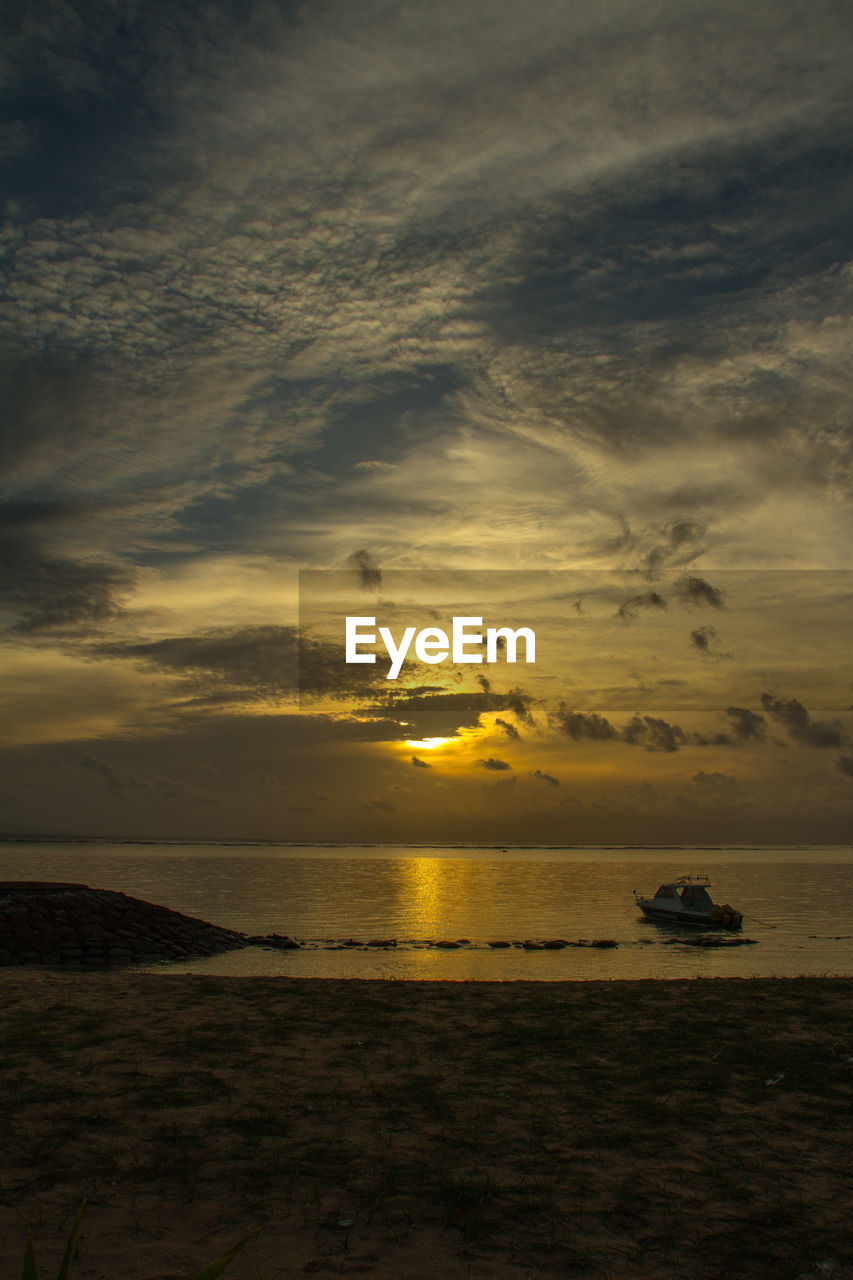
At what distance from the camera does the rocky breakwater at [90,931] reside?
30.6 metres

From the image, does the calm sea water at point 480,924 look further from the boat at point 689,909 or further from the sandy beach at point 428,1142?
the sandy beach at point 428,1142

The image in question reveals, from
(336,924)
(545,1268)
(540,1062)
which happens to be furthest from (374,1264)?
(336,924)

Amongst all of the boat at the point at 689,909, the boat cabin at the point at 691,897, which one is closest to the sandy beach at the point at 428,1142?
the boat at the point at 689,909

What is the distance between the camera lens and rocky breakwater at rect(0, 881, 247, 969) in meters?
30.6

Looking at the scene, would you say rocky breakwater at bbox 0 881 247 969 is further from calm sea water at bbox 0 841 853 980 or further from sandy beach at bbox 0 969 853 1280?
sandy beach at bbox 0 969 853 1280

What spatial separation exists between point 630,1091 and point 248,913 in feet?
164

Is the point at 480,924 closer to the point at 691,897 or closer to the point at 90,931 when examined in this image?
the point at 691,897

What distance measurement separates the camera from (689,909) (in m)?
58.1

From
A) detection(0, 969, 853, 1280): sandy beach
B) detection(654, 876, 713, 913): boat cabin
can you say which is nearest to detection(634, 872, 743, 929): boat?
detection(654, 876, 713, 913): boat cabin

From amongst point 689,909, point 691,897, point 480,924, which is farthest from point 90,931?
point 691,897

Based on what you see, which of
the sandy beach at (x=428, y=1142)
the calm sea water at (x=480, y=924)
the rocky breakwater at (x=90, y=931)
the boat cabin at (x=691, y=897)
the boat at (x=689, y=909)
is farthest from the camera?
A: the boat cabin at (x=691, y=897)

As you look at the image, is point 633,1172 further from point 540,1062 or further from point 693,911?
point 693,911

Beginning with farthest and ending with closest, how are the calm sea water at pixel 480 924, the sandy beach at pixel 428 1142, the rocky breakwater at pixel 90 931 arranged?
the calm sea water at pixel 480 924
the rocky breakwater at pixel 90 931
the sandy beach at pixel 428 1142

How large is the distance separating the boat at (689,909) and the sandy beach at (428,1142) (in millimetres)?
41380
